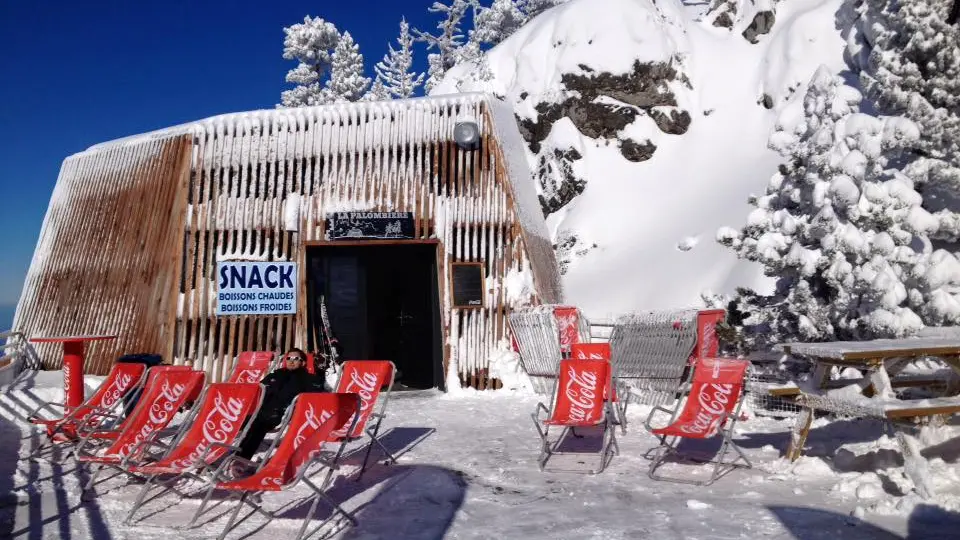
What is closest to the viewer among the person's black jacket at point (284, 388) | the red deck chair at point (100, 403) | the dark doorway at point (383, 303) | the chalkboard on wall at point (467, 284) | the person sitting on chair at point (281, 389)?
the person sitting on chair at point (281, 389)

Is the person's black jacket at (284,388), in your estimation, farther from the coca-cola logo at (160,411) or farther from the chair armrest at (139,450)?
the chair armrest at (139,450)

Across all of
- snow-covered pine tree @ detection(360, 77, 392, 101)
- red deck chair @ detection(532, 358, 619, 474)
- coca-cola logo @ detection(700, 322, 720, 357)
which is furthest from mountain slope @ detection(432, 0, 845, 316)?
snow-covered pine tree @ detection(360, 77, 392, 101)

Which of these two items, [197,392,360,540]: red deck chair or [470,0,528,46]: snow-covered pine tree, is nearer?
[197,392,360,540]: red deck chair

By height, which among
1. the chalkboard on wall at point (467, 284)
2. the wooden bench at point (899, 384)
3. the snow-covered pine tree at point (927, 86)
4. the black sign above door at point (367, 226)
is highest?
the snow-covered pine tree at point (927, 86)

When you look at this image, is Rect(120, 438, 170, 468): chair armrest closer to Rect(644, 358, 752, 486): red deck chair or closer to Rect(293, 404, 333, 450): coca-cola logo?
→ Rect(293, 404, 333, 450): coca-cola logo

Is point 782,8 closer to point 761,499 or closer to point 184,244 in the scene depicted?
point 184,244

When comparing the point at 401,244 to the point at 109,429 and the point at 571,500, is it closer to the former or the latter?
the point at 109,429

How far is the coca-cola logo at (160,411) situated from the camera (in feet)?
19.9

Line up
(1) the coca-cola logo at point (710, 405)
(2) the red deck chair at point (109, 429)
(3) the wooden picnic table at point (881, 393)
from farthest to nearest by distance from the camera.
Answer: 1. (2) the red deck chair at point (109, 429)
2. (1) the coca-cola logo at point (710, 405)
3. (3) the wooden picnic table at point (881, 393)

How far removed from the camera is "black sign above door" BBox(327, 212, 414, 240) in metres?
12.0

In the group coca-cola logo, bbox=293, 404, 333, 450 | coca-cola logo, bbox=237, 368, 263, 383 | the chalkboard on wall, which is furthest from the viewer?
the chalkboard on wall

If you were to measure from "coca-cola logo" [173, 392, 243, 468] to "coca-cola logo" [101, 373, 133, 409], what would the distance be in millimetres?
2369

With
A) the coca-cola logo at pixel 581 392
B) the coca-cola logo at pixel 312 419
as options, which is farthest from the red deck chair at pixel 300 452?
the coca-cola logo at pixel 581 392

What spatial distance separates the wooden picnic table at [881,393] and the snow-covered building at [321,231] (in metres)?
6.45
